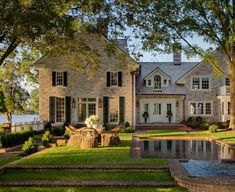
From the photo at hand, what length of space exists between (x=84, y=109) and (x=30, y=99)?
1897 centimetres

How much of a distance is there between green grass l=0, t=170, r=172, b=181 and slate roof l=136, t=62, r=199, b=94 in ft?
100.0

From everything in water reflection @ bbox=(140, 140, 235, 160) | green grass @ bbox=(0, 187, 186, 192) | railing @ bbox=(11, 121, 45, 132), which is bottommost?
green grass @ bbox=(0, 187, 186, 192)

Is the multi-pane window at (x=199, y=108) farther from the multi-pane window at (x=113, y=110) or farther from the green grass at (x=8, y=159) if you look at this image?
the green grass at (x=8, y=159)

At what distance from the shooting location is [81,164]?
15109mm

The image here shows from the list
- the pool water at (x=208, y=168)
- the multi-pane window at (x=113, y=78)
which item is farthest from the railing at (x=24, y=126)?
the pool water at (x=208, y=168)

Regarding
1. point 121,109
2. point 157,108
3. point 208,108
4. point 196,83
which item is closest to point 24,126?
point 121,109

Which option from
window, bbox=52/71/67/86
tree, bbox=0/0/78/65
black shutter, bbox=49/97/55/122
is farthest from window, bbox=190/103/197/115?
tree, bbox=0/0/78/65

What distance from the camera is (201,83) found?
148 ft

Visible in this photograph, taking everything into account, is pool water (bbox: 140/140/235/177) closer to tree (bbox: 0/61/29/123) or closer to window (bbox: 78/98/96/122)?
window (bbox: 78/98/96/122)

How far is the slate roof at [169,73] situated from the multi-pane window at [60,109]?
27.3 feet

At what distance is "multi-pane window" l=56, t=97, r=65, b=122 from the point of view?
3941cm

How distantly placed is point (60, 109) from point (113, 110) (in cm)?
482

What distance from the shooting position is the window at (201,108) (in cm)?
4475

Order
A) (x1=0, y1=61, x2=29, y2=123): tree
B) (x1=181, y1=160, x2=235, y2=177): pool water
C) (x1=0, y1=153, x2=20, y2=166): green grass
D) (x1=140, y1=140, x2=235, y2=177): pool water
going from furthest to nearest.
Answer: (x1=0, y1=61, x2=29, y2=123): tree, (x1=0, y1=153, x2=20, y2=166): green grass, (x1=140, y1=140, x2=235, y2=177): pool water, (x1=181, y1=160, x2=235, y2=177): pool water
